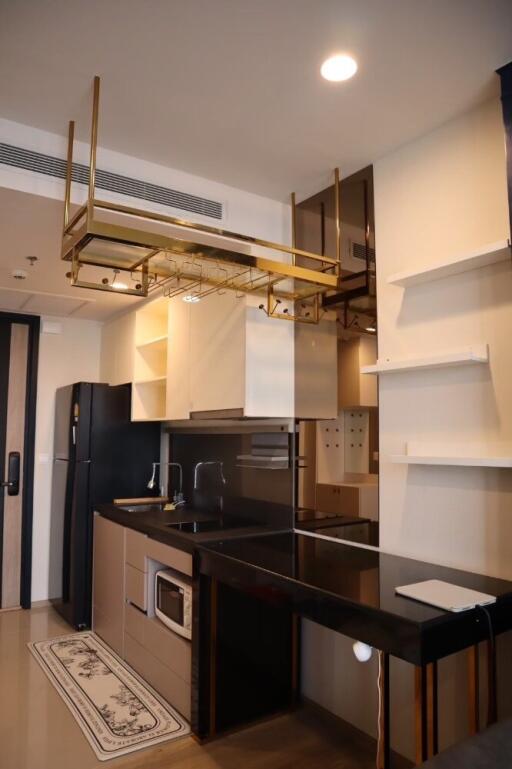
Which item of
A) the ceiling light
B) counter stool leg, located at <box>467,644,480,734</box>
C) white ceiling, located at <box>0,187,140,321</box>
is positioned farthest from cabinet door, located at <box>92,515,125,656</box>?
the ceiling light

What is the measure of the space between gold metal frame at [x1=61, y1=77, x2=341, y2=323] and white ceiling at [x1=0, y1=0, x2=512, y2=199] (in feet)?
0.56

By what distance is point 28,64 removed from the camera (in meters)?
1.93

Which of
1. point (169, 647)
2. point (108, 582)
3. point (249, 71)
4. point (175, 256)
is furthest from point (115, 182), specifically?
point (108, 582)

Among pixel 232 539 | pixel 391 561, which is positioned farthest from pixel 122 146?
pixel 391 561

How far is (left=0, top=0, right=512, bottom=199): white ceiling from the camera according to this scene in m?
1.69

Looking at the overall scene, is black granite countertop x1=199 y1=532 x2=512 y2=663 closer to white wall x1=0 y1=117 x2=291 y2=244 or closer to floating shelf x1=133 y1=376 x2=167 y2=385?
floating shelf x1=133 y1=376 x2=167 y2=385

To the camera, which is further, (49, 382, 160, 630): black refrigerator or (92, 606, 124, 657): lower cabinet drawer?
(49, 382, 160, 630): black refrigerator

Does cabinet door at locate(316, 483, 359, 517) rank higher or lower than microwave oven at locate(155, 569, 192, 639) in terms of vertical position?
higher

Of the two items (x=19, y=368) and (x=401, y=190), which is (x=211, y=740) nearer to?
(x=401, y=190)

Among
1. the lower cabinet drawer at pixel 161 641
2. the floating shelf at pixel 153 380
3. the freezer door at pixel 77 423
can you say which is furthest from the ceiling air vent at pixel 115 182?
the lower cabinet drawer at pixel 161 641

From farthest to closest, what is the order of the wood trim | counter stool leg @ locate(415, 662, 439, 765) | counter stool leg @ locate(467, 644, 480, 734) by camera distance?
the wood trim
counter stool leg @ locate(467, 644, 480, 734)
counter stool leg @ locate(415, 662, 439, 765)

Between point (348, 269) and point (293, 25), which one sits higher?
point (293, 25)

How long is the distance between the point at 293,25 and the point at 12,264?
7.43 ft

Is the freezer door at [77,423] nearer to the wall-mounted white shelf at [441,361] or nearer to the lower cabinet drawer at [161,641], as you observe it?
the lower cabinet drawer at [161,641]
